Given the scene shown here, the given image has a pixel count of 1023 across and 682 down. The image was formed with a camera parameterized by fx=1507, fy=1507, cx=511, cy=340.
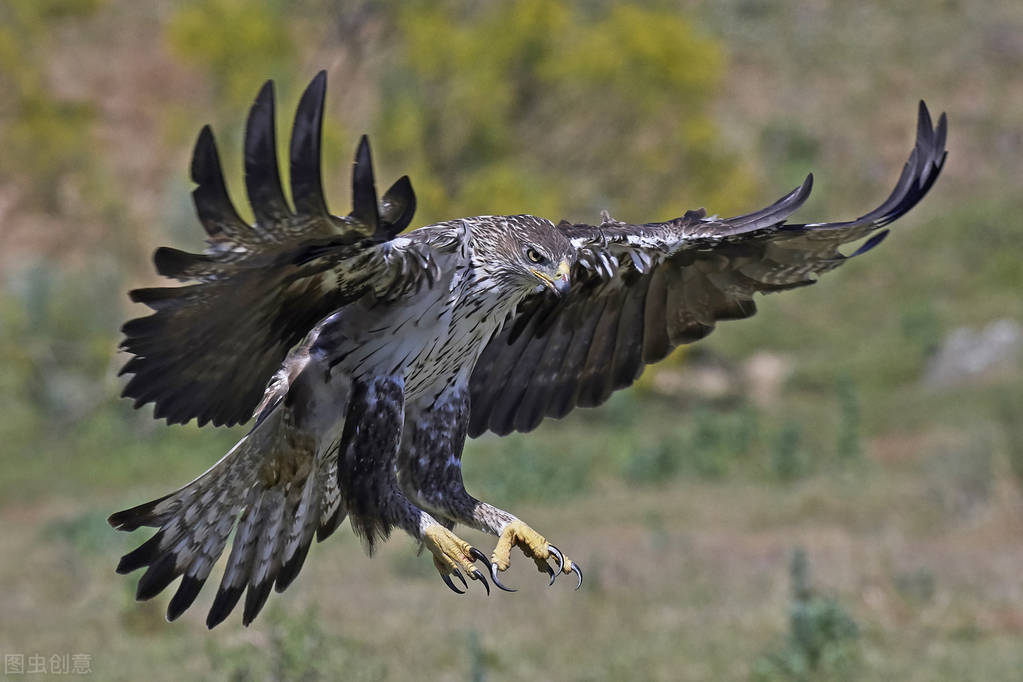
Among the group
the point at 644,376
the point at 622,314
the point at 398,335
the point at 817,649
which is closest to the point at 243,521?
the point at 398,335

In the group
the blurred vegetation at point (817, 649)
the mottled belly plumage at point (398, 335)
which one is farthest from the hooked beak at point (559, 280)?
the blurred vegetation at point (817, 649)

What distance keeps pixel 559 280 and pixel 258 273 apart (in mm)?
1179

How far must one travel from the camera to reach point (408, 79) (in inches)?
971

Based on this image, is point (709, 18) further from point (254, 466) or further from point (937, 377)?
point (254, 466)

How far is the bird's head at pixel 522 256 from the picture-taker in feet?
17.0

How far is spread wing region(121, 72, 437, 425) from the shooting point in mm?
3980

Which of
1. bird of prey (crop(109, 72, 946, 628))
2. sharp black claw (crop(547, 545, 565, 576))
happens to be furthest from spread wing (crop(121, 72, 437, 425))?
sharp black claw (crop(547, 545, 565, 576))

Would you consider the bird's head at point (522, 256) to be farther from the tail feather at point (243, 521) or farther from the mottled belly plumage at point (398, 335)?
the tail feather at point (243, 521)

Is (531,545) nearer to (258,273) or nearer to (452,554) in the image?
(452,554)

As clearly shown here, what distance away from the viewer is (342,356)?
5.12 m

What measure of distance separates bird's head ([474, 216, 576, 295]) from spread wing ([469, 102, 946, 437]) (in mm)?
584

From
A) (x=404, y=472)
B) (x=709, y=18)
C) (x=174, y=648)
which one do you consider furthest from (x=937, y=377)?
(x=709, y=18)

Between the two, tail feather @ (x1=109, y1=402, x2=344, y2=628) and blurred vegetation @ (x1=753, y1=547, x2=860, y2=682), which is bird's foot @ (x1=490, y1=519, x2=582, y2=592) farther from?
blurred vegetation @ (x1=753, y1=547, x2=860, y2=682)

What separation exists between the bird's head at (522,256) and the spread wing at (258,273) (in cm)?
28
